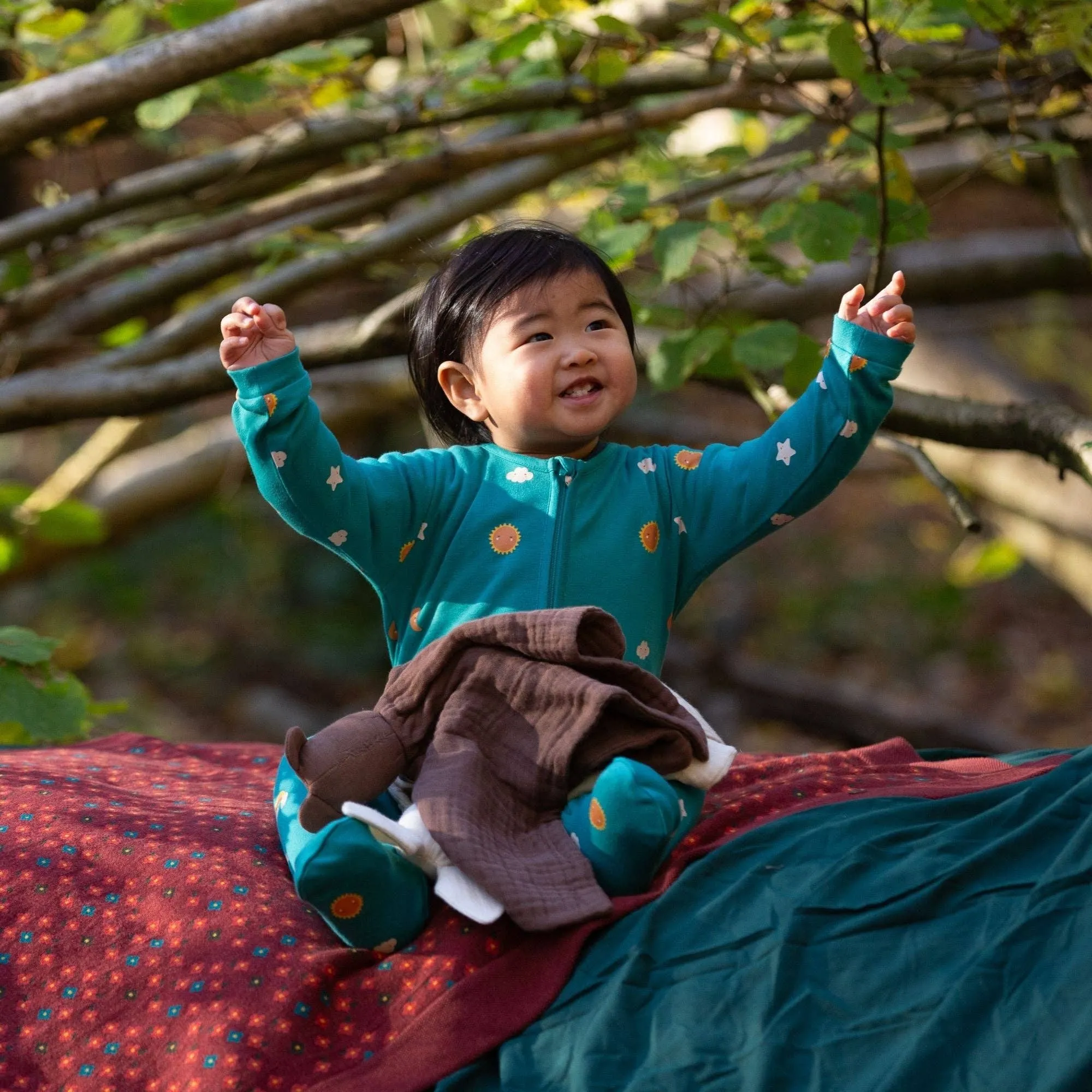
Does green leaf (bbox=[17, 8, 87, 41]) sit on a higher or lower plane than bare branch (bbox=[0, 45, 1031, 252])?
higher

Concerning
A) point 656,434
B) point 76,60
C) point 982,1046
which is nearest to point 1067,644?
point 656,434

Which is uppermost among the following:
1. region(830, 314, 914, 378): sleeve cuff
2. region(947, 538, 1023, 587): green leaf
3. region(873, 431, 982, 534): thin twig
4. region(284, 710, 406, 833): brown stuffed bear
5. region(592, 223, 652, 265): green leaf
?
region(830, 314, 914, 378): sleeve cuff

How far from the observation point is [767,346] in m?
2.13

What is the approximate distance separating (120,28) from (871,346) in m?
1.77

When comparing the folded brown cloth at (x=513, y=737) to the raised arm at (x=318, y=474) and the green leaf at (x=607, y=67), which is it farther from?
the green leaf at (x=607, y=67)

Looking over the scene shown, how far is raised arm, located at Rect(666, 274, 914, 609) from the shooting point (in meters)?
1.59

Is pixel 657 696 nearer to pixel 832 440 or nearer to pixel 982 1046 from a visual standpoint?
pixel 832 440

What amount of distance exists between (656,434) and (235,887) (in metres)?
3.40

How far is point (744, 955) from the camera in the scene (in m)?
1.31

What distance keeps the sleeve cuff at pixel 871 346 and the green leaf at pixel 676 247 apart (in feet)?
1.78

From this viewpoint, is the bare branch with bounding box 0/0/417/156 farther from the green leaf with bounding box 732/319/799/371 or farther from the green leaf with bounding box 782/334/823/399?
the green leaf with bounding box 782/334/823/399

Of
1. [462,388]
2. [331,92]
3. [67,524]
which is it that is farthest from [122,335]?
[462,388]

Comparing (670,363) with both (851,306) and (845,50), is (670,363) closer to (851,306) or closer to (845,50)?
(845,50)

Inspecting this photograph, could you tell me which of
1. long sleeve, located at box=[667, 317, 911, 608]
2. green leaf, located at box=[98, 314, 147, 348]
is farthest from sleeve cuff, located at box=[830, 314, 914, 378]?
green leaf, located at box=[98, 314, 147, 348]
